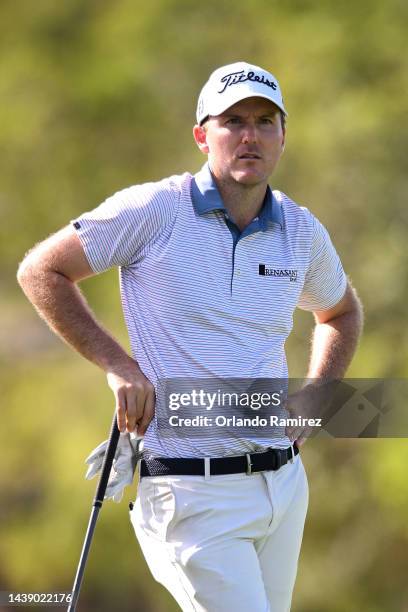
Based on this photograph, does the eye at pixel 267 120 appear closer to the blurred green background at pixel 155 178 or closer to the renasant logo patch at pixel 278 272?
the renasant logo patch at pixel 278 272

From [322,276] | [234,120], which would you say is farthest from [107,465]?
[234,120]

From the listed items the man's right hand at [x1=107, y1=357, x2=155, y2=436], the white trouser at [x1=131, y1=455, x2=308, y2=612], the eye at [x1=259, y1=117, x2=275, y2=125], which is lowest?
the white trouser at [x1=131, y1=455, x2=308, y2=612]

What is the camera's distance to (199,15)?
29.7 ft

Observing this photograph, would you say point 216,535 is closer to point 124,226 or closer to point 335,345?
point 124,226

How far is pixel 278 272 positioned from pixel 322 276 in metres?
0.36

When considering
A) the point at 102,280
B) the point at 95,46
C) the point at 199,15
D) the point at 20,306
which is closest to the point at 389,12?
the point at 199,15

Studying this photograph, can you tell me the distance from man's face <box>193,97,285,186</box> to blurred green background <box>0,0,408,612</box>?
14.9 ft

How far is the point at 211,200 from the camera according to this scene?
9.98 ft

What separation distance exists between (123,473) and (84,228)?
0.70 meters

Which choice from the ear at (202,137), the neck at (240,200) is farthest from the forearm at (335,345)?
the ear at (202,137)

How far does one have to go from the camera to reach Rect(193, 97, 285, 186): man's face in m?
3.09

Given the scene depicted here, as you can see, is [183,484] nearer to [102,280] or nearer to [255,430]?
[255,430]

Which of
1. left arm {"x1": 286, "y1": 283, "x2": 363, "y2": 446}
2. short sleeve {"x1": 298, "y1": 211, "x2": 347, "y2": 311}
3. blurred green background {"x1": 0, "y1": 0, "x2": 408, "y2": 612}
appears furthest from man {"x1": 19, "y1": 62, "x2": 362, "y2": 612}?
blurred green background {"x1": 0, "y1": 0, "x2": 408, "y2": 612}

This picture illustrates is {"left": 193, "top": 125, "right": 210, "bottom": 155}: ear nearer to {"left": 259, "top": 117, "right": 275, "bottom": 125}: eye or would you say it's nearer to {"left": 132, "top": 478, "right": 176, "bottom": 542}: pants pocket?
{"left": 259, "top": 117, "right": 275, "bottom": 125}: eye
